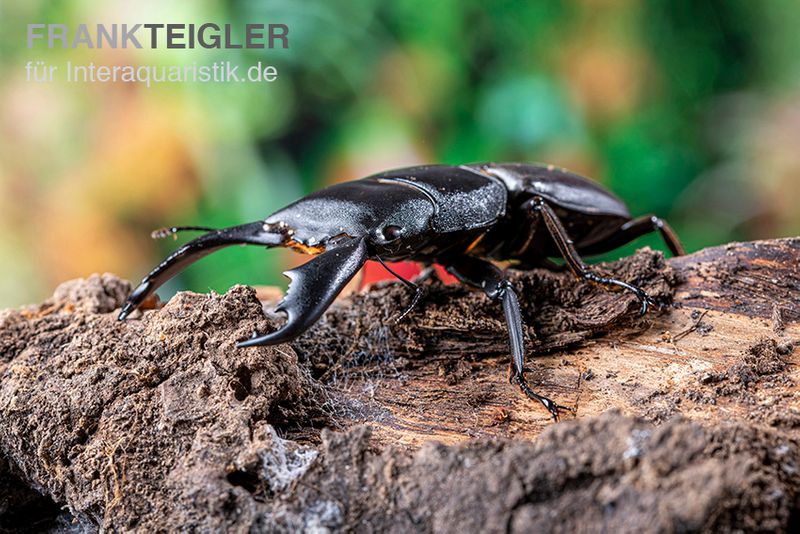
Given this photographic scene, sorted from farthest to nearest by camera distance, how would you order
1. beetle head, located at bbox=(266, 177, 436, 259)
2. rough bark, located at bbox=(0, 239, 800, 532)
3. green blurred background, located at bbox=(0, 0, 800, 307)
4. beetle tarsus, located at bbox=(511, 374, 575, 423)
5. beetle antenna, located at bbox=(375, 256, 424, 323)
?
1. green blurred background, located at bbox=(0, 0, 800, 307)
2. beetle antenna, located at bbox=(375, 256, 424, 323)
3. beetle head, located at bbox=(266, 177, 436, 259)
4. beetle tarsus, located at bbox=(511, 374, 575, 423)
5. rough bark, located at bbox=(0, 239, 800, 532)

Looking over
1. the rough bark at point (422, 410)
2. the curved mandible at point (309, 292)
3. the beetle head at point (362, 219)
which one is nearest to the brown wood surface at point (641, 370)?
the rough bark at point (422, 410)

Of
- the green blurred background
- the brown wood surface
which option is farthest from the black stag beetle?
the green blurred background

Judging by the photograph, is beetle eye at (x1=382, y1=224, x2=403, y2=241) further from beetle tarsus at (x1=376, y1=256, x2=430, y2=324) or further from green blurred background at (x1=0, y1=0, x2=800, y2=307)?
green blurred background at (x1=0, y1=0, x2=800, y2=307)

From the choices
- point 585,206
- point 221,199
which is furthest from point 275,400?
point 221,199

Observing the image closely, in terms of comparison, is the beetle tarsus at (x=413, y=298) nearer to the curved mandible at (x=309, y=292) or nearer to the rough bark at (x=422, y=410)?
the rough bark at (x=422, y=410)

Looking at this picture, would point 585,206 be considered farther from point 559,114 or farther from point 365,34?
point 365,34

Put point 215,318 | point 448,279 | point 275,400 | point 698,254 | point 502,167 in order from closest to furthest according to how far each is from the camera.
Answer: point 275,400
point 215,318
point 698,254
point 502,167
point 448,279

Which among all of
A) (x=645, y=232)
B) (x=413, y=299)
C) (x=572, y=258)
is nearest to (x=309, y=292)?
(x=413, y=299)
